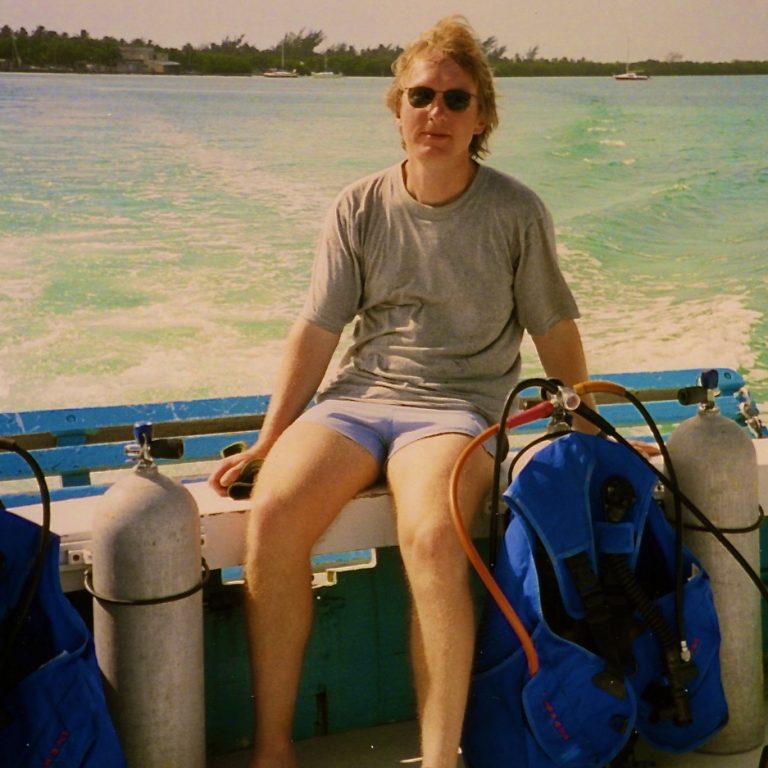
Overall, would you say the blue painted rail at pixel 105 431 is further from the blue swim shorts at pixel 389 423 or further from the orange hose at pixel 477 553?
the orange hose at pixel 477 553

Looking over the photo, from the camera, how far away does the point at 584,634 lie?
192 cm

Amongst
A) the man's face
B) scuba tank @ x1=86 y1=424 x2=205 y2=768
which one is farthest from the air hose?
the man's face

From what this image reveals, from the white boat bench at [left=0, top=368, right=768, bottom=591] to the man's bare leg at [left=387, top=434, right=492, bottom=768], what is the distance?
14 cm

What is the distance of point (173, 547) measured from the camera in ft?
6.00

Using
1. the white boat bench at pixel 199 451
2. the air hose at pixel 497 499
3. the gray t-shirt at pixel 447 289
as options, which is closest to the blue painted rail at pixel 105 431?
the white boat bench at pixel 199 451

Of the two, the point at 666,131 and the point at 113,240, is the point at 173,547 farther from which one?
the point at 666,131

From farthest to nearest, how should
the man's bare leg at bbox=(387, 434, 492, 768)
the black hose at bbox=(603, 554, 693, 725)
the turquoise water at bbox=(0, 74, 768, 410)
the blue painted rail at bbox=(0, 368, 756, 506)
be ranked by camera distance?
the turquoise water at bbox=(0, 74, 768, 410)
the blue painted rail at bbox=(0, 368, 756, 506)
the black hose at bbox=(603, 554, 693, 725)
the man's bare leg at bbox=(387, 434, 492, 768)

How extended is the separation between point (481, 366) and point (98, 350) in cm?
694

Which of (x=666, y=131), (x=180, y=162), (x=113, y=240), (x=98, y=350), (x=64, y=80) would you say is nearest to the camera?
(x=98, y=350)

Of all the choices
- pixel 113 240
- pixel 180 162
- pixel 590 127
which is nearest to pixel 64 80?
pixel 180 162

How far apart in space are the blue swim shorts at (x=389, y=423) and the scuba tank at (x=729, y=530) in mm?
350

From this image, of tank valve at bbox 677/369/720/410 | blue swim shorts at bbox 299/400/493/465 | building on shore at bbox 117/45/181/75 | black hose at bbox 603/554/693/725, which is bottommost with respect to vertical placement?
building on shore at bbox 117/45/181/75

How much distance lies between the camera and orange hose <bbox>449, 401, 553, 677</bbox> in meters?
1.85

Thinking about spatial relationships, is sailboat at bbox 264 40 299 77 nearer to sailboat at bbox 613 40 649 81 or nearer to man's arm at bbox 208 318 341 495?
sailboat at bbox 613 40 649 81
